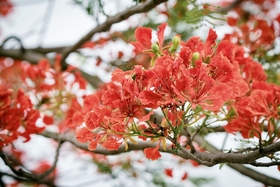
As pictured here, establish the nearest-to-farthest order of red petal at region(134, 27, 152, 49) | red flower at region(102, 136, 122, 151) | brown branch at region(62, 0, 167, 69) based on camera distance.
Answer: red flower at region(102, 136, 122, 151)
red petal at region(134, 27, 152, 49)
brown branch at region(62, 0, 167, 69)

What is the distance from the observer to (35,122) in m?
1.93

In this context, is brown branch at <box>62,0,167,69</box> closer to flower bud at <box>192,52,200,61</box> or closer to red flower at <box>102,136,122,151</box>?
flower bud at <box>192,52,200,61</box>

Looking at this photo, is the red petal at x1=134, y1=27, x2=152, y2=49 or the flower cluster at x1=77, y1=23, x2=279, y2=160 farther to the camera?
the red petal at x1=134, y1=27, x2=152, y2=49

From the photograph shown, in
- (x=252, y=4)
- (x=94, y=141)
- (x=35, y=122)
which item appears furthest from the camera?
(x=252, y=4)

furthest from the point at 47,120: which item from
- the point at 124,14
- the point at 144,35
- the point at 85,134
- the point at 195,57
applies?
the point at 195,57

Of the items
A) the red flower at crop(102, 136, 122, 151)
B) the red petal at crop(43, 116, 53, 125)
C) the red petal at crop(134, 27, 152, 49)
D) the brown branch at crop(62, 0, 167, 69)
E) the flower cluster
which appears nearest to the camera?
the flower cluster

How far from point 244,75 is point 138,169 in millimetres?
1713

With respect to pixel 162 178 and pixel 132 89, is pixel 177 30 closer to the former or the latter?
pixel 162 178

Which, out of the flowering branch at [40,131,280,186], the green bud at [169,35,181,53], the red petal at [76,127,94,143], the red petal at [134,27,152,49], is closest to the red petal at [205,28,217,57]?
the green bud at [169,35,181,53]

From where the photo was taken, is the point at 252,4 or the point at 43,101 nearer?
the point at 43,101

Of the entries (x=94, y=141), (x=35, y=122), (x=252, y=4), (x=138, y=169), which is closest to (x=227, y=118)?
(x=94, y=141)

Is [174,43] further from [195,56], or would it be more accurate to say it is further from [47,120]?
[47,120]

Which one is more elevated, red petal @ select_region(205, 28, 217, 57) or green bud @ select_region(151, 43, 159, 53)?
red petal @ select_region(205, 28, 217, 57)

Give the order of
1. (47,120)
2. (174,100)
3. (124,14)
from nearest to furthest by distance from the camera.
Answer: (174,100) < (124,14) < (47,120)
